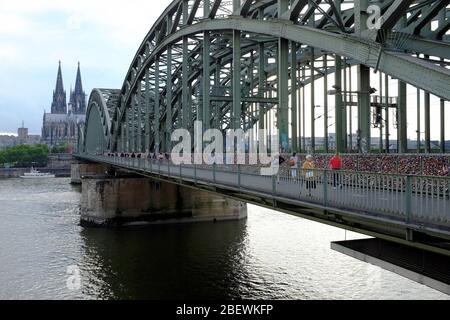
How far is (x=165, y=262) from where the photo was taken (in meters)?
29.1

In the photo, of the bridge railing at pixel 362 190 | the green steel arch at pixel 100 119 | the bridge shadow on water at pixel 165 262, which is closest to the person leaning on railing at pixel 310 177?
the bridge railing at pixel 362 190

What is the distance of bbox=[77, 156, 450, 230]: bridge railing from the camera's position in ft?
30.2

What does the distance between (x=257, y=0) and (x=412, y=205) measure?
63.9 ft

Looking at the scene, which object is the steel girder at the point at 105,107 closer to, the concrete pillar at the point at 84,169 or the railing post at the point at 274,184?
the concrete pillar at the point at 84,169

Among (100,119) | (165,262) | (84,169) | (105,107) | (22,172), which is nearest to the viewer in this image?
(165,262)

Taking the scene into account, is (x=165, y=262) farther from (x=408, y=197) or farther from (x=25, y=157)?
(x=25, y=157)

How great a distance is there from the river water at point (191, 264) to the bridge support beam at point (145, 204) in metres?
1.68

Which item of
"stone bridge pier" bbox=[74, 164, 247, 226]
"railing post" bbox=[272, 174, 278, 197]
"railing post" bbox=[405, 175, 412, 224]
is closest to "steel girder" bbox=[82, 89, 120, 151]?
"stone bridge pier" bbox=[74, 164, 247, 226]

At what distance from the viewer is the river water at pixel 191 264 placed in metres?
23.0

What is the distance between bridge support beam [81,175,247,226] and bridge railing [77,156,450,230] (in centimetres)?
2606

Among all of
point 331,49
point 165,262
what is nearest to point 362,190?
point 331,49

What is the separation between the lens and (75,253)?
31797mm

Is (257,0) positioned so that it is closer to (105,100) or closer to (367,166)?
(367,166)
